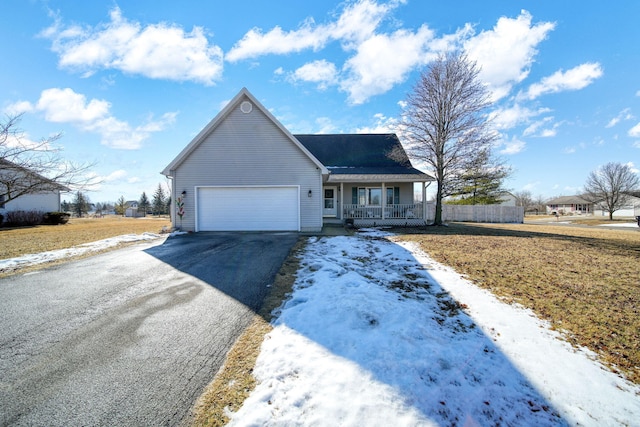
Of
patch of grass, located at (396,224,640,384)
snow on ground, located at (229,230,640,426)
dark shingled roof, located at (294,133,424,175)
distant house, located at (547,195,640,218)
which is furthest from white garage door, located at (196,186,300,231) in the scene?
distant house, located at (547,195,640,218)

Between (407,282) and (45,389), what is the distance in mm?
5008

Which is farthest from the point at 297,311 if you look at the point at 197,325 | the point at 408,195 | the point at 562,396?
the point at 408,195

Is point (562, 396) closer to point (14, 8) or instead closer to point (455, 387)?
Result: point (455, 387)

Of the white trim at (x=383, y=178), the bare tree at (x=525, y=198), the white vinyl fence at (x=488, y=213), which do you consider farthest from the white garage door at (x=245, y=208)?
the bare tree at (x=525, y=198)

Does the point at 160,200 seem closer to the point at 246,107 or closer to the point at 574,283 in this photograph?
the point at 246,107

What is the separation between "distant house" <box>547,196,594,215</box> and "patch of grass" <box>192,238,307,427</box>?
245ft

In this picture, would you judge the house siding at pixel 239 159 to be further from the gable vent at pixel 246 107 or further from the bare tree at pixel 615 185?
the bare tree at pixel 615 185

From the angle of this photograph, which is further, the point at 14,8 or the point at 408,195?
the point at 408,195

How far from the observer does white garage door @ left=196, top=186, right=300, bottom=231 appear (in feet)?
39.2

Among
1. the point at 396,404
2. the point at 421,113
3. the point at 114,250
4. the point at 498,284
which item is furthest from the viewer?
the point at 421,113

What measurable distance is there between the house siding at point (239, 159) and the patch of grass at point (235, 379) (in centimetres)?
867

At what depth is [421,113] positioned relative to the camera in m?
15.7

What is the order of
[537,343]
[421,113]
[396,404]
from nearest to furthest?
1. [396,404]
2. [537,343]
3. [421,113]

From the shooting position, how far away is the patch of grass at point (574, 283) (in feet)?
10.7
